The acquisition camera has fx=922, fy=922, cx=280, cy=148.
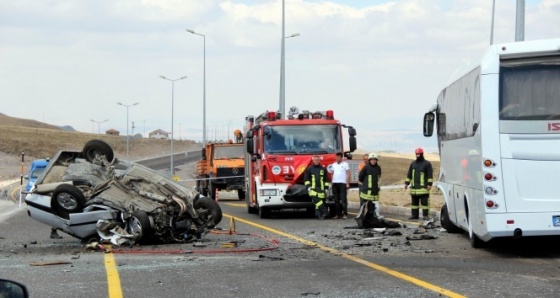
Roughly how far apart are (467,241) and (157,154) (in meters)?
111

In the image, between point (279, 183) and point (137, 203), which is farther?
point (279, 183)

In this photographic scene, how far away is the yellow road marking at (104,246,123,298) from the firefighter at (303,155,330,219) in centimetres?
974

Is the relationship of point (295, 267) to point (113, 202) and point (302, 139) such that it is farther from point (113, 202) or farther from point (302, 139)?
point (302, 139)

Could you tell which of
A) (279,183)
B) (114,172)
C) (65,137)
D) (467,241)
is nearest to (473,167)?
(467,241)

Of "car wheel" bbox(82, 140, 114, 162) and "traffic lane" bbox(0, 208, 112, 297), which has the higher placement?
"car wheel" bbox(82, 140, 114, 162)

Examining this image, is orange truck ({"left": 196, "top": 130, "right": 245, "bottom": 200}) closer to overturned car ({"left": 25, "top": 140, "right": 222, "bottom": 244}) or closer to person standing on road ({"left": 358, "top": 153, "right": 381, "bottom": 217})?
person standing on road ({"left": 358, "top": 153, "right": 381, "bottom": 217})

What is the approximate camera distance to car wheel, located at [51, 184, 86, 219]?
14.7 meters

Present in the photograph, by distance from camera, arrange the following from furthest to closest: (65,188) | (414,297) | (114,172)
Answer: (114,172)
(65,188)
(414,297)

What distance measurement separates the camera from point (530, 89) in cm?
1312

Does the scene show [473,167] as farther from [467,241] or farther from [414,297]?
[414,297]

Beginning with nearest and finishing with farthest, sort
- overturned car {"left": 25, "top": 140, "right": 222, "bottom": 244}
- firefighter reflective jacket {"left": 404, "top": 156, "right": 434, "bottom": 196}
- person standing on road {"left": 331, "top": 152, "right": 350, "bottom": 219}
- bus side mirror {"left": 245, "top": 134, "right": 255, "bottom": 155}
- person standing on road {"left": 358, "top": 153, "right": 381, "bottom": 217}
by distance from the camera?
overturned car {"left": 25, "top": 140, "right": 222, "bottom": 244} → person standing on road {"left": 358, "top": 153, "right": 381, "bottom": 217} → firefighter reflective jacket {"left": 404, "top": 156, "right": 434, "bottom": 196} → person standing on road {"left": 331, "top": 152, "right": 350, "bottom": 219} → bus side mirror {"left": 245, "top": 134, "right": 255, "bottom": 155}

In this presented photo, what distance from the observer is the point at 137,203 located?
15.4 m

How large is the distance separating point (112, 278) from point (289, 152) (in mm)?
13226

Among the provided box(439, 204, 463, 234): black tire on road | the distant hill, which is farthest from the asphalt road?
the distant hill
